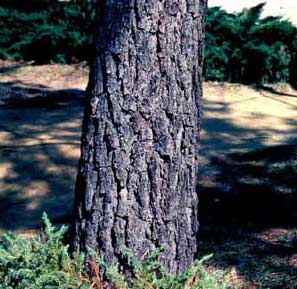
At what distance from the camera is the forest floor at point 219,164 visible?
482 centimetres

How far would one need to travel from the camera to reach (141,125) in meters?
3.18

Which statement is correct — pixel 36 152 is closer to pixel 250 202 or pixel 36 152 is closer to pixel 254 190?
pixel 254 190

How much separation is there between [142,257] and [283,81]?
23.2ft

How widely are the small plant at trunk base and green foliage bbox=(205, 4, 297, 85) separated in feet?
22.9

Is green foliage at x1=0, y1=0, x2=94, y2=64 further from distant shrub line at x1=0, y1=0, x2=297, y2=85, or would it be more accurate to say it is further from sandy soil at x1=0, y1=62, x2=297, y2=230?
sandy soil at x1=0, y1=62, x2=297, y2=230

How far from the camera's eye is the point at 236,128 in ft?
27.2

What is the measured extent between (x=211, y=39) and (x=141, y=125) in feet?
24.1

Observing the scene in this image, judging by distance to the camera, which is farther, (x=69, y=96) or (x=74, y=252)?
(x=69, y=96)

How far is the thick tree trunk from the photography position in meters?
3.13

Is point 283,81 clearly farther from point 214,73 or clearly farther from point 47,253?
point 47,253

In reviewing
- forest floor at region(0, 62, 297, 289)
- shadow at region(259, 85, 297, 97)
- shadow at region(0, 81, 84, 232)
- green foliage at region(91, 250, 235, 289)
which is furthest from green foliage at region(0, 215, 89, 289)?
shadow at region(259, 85, 297, 97)

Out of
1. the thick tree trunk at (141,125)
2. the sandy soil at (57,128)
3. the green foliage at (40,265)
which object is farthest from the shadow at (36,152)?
the thick tree trunk at (141,125)

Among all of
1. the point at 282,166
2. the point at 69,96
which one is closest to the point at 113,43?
the point at 282,166

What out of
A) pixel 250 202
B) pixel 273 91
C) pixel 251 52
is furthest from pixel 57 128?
pixel 250 202
